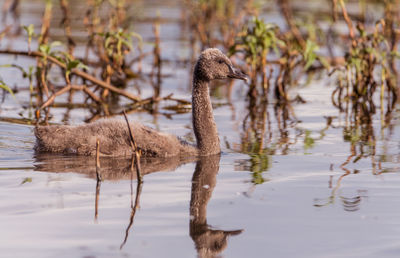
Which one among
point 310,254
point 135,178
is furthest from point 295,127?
point 310,254

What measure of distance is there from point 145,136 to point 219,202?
236 centimetres

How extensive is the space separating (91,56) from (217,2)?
4.28 metres


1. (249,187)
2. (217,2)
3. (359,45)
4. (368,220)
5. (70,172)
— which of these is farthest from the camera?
(217,2)

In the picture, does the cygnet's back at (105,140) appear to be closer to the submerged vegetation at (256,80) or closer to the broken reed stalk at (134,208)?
the submerged vegetation at (256,80)

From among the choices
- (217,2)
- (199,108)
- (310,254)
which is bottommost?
(310,254)

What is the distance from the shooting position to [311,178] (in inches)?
341

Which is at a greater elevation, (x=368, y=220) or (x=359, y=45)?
(x=359, y=45)

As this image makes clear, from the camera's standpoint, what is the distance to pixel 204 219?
6.92 metres

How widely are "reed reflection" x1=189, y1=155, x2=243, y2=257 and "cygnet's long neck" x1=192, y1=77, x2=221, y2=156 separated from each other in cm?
63

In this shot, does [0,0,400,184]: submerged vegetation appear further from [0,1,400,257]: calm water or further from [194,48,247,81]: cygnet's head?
[194,48,247,81]: cygnet's head

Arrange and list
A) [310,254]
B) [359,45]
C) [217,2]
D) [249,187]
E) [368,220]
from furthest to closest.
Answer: [217,2], [359,45], [249,187], [368,220], [310,254]

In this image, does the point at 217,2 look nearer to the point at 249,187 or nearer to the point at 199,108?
the point at 199,108

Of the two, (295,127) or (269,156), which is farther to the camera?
(295,127)

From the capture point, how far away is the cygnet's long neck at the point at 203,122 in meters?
10.0
